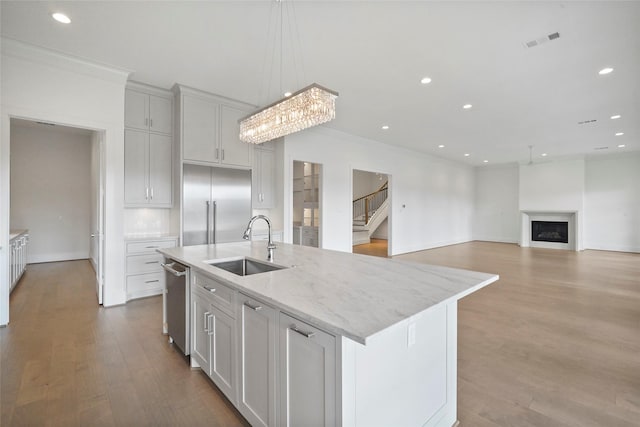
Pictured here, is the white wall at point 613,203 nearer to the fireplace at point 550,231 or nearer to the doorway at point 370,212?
the fireplace at point 550,231

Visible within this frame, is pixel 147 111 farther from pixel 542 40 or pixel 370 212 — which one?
pixel 370 212

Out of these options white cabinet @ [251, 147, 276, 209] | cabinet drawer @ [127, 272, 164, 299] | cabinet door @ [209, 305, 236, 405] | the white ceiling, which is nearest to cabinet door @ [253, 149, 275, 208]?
white cabinet @ [251, 147, 276, 209]

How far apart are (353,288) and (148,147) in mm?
4044

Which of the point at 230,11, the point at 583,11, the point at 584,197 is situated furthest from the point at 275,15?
the point at 584,197

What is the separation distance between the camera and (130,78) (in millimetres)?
3934

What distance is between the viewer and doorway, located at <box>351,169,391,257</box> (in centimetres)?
1080

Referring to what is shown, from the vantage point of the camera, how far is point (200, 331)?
7.24 feet

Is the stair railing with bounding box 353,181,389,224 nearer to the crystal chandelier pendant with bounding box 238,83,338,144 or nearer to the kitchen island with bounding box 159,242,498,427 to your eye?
the crystal chandelier pendant with bounding box 238,83,338,144

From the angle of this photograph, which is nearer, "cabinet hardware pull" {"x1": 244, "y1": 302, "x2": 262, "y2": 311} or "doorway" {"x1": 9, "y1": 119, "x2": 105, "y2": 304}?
"cabinet hardware pull" {"x1": 244, "y1": 302, "x2": 262, "y2": 311}

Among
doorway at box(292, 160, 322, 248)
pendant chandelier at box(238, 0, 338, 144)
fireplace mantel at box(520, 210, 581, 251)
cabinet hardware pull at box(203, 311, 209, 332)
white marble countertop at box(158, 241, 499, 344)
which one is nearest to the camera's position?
white marble countertop at box(158, 241, 499, 344)

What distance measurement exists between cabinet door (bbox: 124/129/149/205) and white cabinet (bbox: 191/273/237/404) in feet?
8.41

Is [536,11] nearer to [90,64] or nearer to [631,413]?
[631,413]

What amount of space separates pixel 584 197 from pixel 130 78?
41.1ft

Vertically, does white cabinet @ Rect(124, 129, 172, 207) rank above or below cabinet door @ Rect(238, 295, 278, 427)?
above
